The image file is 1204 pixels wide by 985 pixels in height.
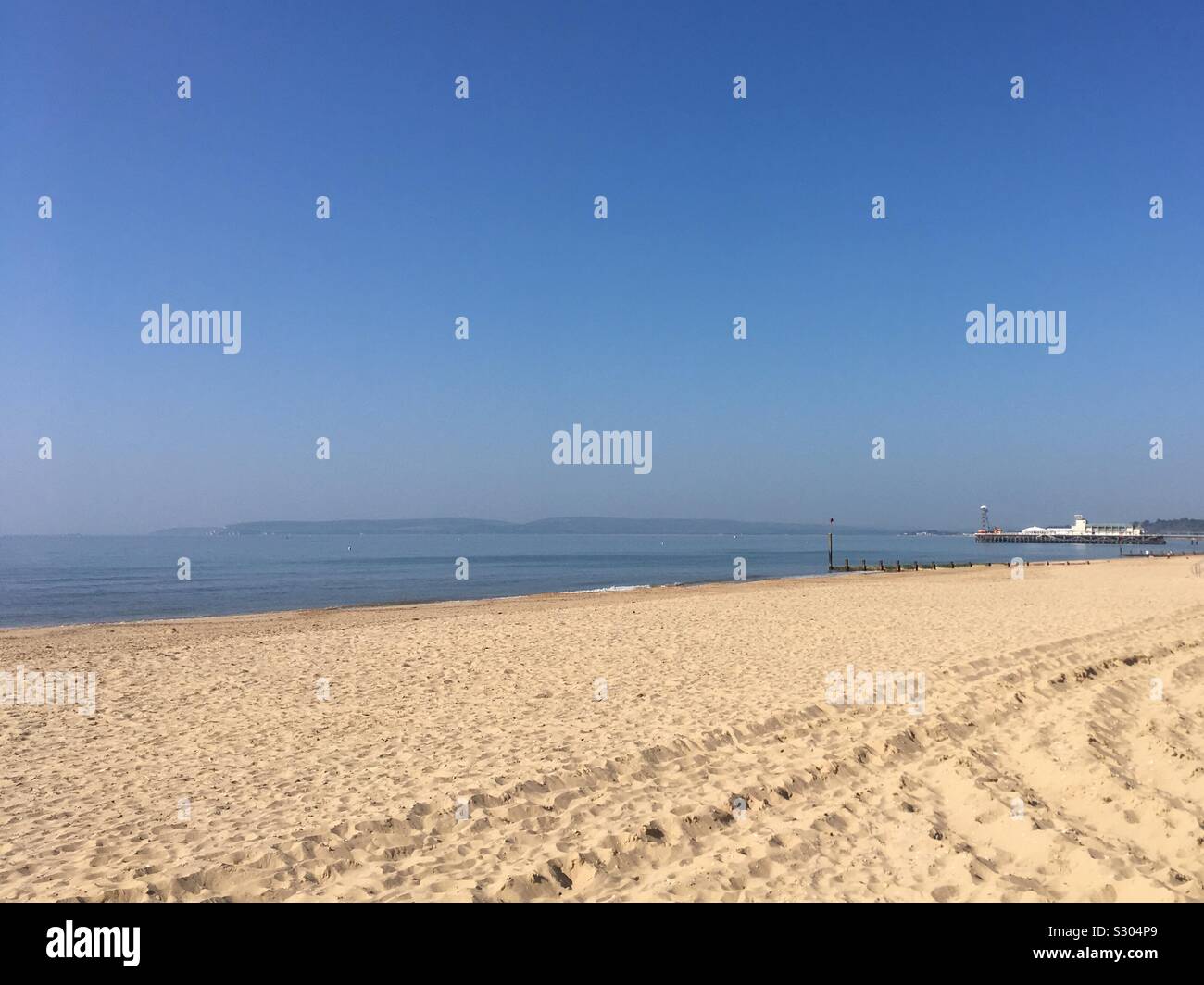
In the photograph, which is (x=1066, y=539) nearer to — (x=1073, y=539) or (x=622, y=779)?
(x=1073, y=539)

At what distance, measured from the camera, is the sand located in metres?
5.08

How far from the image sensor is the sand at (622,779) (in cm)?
508

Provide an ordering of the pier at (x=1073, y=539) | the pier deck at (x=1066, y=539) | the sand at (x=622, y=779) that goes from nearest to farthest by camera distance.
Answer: the sand at (x=622, y=779) < the pier deck at (x=1066, y=539) < the pier at (x=1073, y=539)

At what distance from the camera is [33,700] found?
37.0ft

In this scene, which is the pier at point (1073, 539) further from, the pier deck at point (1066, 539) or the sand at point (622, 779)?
the sand at point (622, 779)

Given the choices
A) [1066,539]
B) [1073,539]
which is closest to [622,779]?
[1073,539]

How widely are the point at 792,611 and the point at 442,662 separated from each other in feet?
38.9

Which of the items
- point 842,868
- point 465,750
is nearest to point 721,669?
point 465,750

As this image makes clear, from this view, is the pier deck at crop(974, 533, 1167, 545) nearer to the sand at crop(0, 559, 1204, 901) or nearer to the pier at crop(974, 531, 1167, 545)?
the pier at crop(974, 531, 1167, 545)

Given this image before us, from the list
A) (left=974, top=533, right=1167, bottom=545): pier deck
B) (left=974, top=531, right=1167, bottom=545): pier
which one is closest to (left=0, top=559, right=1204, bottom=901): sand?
(left=974, top=533, right=1167, bottom=545): pier deck

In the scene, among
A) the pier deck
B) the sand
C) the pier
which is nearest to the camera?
the sand

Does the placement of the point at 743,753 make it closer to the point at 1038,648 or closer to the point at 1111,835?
the point at 1111,835

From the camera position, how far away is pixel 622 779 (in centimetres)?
707

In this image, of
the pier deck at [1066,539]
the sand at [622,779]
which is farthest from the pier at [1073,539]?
the sand at [622,779]
